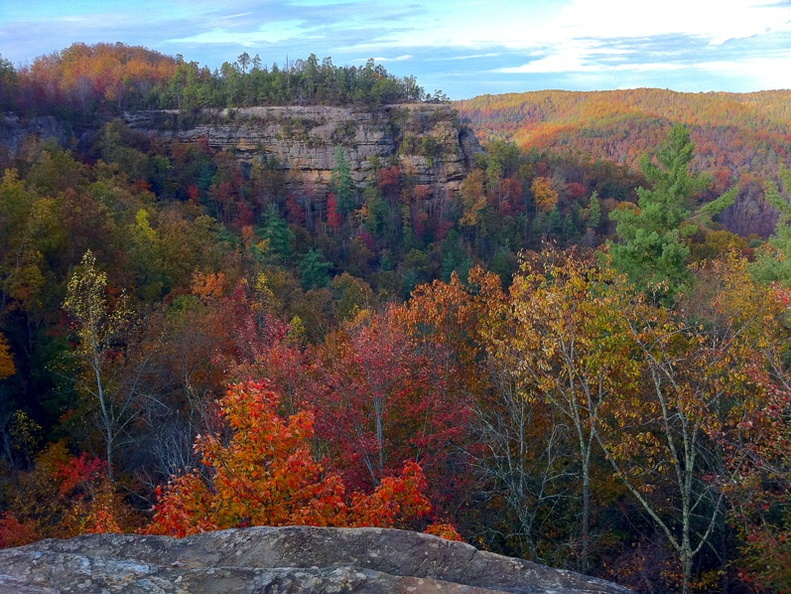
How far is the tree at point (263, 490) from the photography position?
8.06 m

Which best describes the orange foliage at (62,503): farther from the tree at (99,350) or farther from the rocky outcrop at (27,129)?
the rocky outcrop at (27,129)

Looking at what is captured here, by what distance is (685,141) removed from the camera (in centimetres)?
2489

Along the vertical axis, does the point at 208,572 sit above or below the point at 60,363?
above

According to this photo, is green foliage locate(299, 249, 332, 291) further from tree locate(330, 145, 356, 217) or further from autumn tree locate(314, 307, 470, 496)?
autumn tree locate(314, 307, 470, 496)

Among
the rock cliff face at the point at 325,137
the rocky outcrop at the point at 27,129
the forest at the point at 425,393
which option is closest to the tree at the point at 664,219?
the forest at the point at 425,393

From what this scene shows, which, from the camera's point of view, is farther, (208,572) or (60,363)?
(60,363)

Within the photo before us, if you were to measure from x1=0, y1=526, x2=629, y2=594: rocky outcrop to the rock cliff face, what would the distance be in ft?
285

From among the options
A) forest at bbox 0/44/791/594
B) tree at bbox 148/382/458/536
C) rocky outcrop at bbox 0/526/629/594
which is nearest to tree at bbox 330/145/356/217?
forest at bbox 0/44/791/594

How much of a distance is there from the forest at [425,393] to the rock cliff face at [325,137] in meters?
39.9

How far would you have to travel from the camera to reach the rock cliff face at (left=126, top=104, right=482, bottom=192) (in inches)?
3639

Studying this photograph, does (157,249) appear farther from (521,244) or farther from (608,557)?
(521,244)

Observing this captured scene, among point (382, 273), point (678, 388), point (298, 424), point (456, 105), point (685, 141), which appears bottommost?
point (382, 273)

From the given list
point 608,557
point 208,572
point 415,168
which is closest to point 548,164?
point 415,168

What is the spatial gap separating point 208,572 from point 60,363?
19818 millimetres
